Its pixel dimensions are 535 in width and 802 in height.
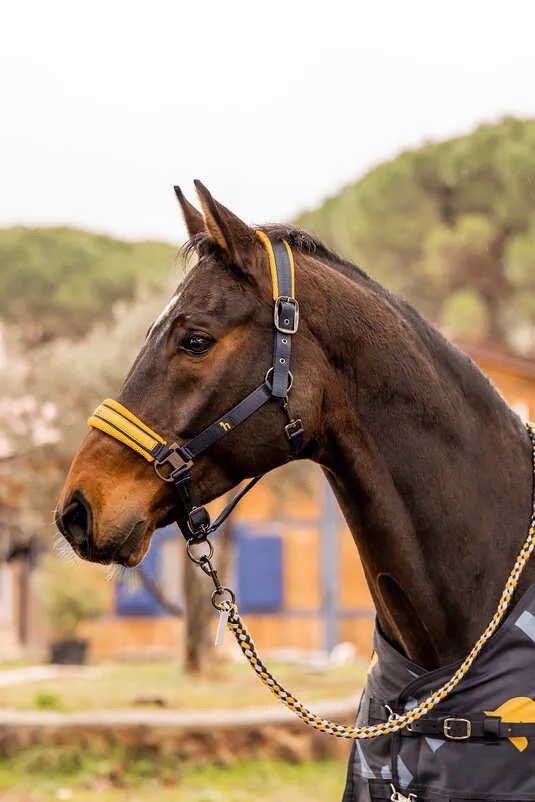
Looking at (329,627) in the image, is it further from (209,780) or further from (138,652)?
(209,780)

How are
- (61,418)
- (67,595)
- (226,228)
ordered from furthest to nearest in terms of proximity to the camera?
(67,595) → (61,418) → (226,228)

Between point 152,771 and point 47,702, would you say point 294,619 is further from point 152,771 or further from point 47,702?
point 152,771

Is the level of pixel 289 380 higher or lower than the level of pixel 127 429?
higher

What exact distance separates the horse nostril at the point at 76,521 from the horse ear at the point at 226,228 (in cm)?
70

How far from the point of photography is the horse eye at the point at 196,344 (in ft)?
8.11

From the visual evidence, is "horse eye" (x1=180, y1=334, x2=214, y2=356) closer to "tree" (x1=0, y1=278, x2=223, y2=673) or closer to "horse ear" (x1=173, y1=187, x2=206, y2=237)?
"horse ear" (x1=173, y1=187, x2=206, y2=237)

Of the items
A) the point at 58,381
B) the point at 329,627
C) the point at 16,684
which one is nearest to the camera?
the point at 16,684

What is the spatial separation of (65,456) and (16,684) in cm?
231

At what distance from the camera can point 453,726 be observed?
248 centimetres

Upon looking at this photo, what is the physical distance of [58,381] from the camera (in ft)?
36.3

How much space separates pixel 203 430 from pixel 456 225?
78.3 feet

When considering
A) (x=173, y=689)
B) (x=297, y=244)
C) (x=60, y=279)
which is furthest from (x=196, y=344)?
(x=60, y=279)

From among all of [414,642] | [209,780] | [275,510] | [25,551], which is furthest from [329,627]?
[414,642]

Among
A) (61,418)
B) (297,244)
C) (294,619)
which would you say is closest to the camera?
(297,244)
